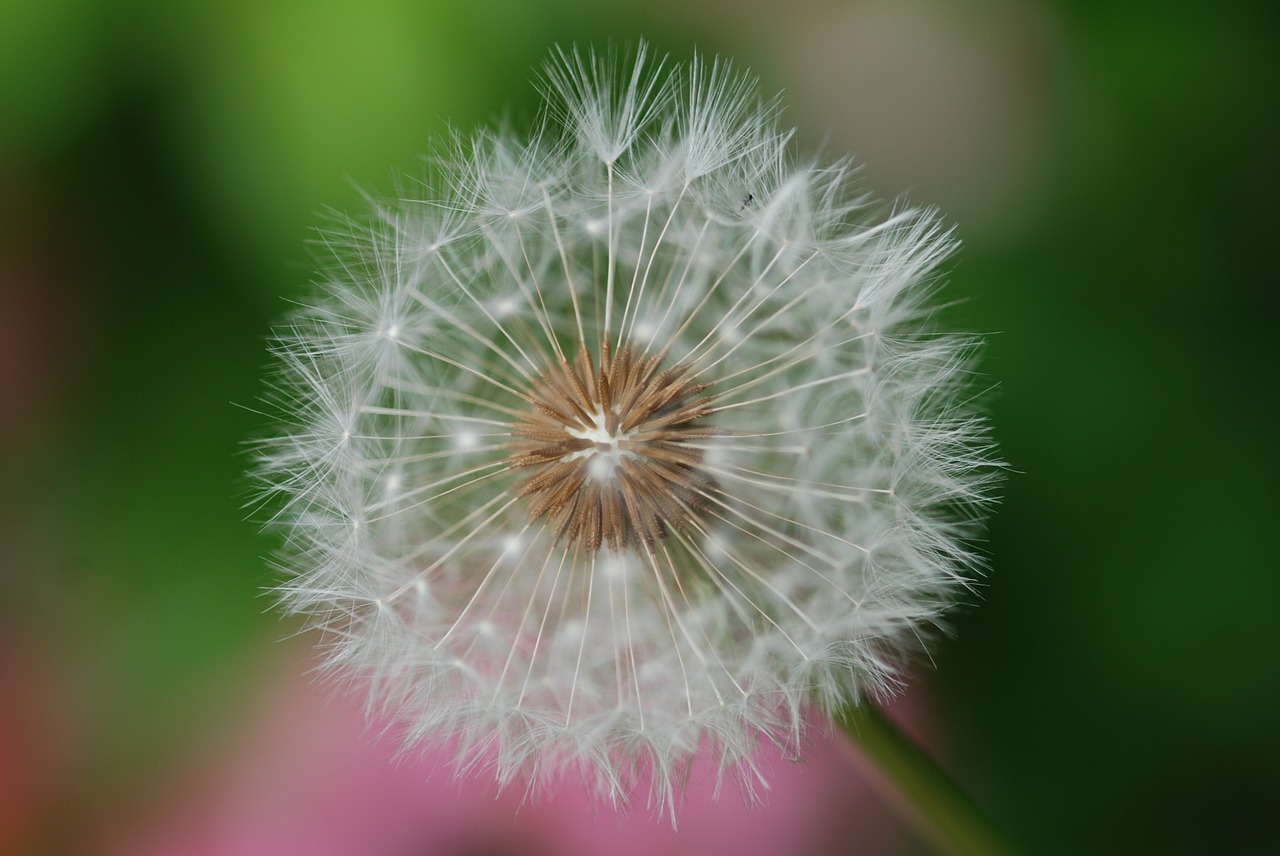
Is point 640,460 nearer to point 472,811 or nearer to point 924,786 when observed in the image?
point 924,786

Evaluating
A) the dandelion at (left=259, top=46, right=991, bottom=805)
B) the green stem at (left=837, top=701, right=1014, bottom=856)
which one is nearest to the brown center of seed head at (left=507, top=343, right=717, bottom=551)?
the dandelion at (left=259, top=46, right=991, bottom=805)

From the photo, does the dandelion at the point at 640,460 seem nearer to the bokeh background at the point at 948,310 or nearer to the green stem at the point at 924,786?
the green stem at the point at 924,786

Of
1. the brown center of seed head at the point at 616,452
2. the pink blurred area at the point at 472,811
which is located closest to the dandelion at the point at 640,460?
the brown center of seed head at the point at 616,452

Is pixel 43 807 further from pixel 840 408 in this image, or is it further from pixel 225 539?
pixel 840 408

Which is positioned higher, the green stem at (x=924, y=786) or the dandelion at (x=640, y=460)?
the dandelion at (x=640, y=460)

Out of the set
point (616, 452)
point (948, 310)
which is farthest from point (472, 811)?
point (948, 310)
